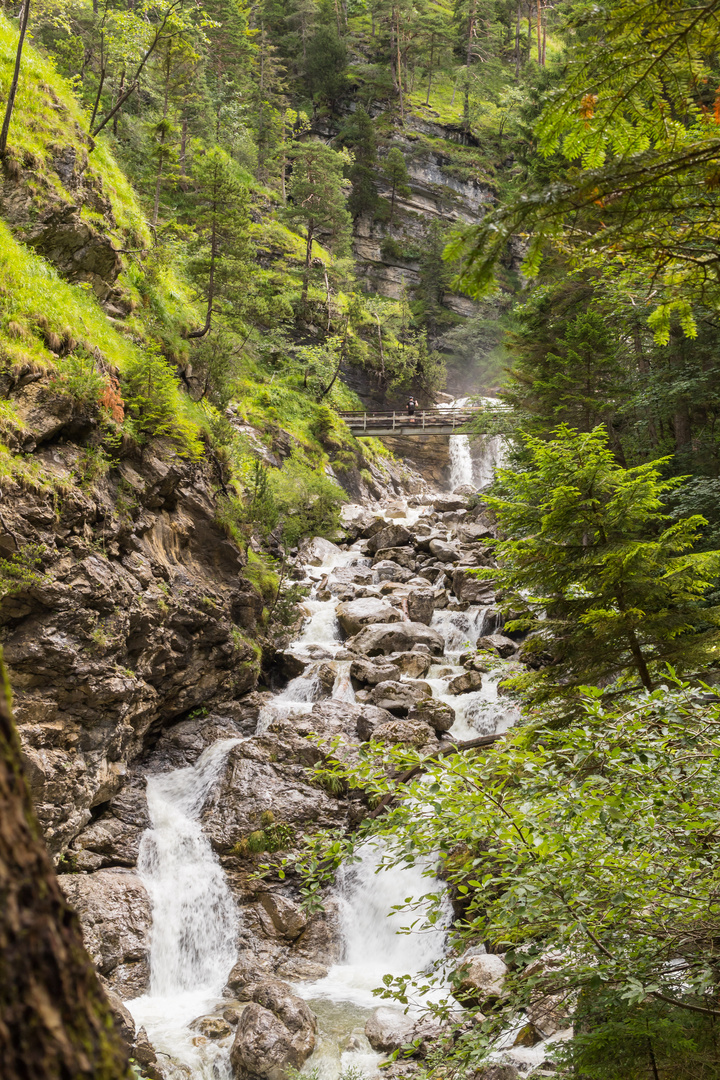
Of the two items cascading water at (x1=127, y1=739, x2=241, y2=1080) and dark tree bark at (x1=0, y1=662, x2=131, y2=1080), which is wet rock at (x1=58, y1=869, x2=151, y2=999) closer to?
cascading water at (x1=127, y1=739, x2=241, y2=1080)

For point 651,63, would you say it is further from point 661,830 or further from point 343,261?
point 343,261

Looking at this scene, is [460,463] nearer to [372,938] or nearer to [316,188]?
[316,188]

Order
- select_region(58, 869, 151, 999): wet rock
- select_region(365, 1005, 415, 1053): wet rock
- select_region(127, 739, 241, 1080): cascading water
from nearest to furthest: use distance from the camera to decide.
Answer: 1. select_region(365, 1005, 415, 1053): wet rock
2. select_region(127, 739, 241, 1080): cascading water
3. select_region(58, 869, 151, 999): wet rock

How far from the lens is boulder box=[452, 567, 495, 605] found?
18609 millimetres

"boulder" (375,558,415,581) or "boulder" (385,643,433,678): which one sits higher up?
"boulder" (375,558,415,581)

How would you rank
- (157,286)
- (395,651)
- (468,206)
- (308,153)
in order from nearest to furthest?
(157,286), (395,651), (308,153), (468,206)

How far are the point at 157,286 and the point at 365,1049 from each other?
14462 mm

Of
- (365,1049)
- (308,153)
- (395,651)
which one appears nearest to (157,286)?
(395,651)

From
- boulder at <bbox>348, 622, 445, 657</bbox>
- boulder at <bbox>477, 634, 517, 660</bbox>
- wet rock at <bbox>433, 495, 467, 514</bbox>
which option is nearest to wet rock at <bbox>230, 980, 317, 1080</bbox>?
boulder at <bbox>348, 622, 445, 657</bbox>

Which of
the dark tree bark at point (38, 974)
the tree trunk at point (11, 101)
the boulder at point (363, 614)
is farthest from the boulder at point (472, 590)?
the dark tree bark at point (38, 974)

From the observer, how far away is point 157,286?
14.2 metres

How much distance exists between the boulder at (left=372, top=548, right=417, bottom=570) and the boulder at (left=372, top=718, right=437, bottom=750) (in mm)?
10578

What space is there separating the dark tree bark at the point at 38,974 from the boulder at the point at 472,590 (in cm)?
1778

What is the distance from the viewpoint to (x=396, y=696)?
13102 mm
